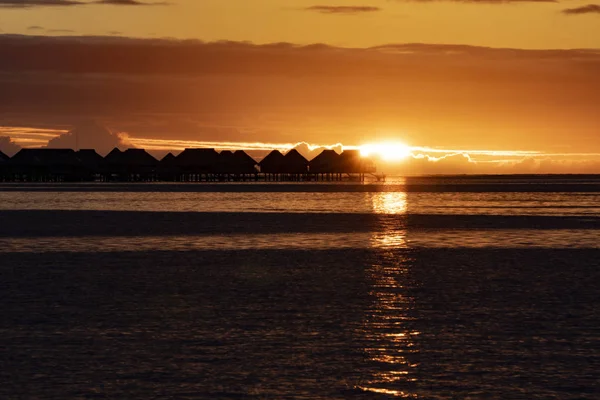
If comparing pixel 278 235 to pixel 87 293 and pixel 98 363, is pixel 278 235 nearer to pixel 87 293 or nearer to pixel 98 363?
pixel 87 293

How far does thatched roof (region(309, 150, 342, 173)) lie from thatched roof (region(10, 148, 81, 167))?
123 ft

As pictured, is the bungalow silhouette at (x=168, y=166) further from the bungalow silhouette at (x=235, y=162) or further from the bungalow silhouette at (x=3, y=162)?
the bungalow silhouette at (x=3, y=162)

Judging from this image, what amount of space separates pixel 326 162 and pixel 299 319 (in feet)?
435

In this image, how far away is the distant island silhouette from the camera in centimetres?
12588

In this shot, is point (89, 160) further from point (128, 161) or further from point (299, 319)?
point (299, 319)

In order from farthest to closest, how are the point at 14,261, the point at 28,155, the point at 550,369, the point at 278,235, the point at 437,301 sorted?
the point at 28,155 < the point at 278,235 < the point at 14,261 < the point at 437,301 < the point at 550,369

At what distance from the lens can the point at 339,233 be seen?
34594mm

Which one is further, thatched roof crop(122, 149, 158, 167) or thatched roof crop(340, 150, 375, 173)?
thatched roof crop(340, 150, 375, 173)

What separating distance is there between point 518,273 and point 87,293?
9.56 m

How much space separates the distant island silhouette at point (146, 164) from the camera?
12588 cm

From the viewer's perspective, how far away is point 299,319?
45.1ft

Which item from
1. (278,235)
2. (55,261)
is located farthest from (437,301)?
(278,235)

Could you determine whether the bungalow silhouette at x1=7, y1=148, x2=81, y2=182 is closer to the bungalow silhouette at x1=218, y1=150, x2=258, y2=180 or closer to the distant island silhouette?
the distant island silhouette

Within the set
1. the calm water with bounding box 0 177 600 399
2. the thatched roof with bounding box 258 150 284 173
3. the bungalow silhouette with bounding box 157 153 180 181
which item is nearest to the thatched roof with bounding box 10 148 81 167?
the bungalow silhouette with bounding box 157 153 180 181
